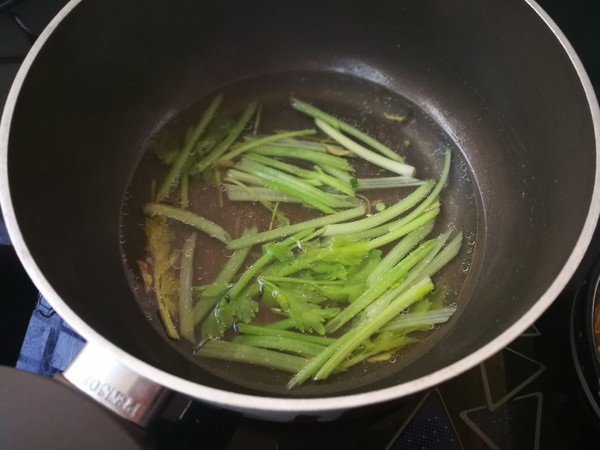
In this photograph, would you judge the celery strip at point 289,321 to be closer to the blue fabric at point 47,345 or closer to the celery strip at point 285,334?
the celery strip at point 285,334

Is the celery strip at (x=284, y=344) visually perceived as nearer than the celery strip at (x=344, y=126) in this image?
Yes

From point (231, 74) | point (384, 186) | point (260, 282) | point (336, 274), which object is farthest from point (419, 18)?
point (260, 282)

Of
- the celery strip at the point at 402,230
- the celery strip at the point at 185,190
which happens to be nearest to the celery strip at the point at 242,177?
the celery strip at the point at 185,190

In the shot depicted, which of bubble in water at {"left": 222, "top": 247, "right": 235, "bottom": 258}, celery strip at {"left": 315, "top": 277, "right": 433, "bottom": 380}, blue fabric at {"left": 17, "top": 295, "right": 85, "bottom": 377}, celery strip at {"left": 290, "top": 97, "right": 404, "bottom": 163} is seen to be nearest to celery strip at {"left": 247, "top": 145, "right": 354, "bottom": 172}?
celery strip at {"left": 290, "top": 97, "right": 404, "bottom": 163}

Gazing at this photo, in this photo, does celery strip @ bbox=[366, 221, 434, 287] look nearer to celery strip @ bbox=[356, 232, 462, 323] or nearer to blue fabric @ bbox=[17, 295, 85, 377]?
celery strip @ bbox=[356, 232, 462, 323]

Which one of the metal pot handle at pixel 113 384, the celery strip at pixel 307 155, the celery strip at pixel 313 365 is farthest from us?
the celery strip at pixel 307 155

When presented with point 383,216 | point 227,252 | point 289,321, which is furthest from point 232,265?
point 383,216

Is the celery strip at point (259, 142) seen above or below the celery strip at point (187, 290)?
above
